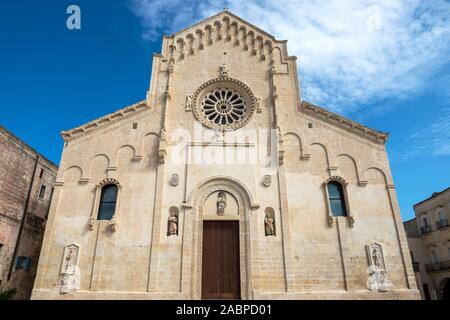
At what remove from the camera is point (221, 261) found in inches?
640

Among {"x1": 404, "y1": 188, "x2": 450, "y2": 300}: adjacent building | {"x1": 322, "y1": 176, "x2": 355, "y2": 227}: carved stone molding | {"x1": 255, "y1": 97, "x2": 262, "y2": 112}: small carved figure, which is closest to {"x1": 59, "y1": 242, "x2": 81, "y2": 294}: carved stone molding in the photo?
{"x1": 255, "y1": 97, "x2": 262, "y2": 112}: small carved figure

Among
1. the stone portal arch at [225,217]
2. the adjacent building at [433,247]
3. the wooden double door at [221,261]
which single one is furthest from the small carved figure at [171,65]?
the adjacent building at [433,247]

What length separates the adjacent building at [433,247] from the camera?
30844 millimetres

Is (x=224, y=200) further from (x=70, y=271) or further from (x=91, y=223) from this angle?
(x=70, y=271)

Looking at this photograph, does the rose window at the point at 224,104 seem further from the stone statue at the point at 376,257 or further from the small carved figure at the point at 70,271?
the small carved figure at the point at 70,271

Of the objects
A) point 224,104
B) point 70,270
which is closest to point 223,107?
point 224,104

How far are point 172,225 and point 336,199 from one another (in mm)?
9053

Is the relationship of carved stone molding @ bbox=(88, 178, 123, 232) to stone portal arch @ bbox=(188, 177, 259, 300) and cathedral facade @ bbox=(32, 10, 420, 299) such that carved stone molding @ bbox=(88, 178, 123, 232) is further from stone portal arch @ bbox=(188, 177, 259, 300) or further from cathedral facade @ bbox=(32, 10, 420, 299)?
stone portal arch @ bbox=(188, 177, 259, 300)

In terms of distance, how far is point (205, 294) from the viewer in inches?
611

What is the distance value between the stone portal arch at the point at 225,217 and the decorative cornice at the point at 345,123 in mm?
6532
